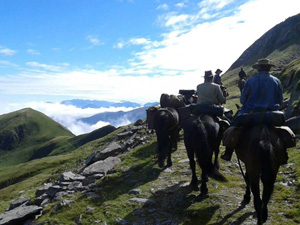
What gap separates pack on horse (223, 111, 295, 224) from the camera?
7.36 m

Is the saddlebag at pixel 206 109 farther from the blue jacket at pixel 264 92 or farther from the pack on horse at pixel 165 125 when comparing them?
the pack on horse at pixel 165 125

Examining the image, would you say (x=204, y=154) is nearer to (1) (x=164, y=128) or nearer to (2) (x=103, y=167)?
→ (1) (x=164, y=128)

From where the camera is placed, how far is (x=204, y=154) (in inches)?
376

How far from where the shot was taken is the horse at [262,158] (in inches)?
288

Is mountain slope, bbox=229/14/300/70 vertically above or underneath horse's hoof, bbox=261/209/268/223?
above

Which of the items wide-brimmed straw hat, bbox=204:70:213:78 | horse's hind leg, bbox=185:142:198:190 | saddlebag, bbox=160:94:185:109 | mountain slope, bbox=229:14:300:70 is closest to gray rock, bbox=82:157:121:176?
saddlebag, bbox=160:94:185:109

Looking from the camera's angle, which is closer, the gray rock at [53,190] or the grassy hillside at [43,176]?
the gray rock at [53,190]

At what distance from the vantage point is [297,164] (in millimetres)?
12852

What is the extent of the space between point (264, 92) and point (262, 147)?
76.5 inches

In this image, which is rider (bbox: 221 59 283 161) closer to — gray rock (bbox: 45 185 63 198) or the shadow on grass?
the shadow on grass

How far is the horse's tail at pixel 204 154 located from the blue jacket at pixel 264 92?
6.38ft

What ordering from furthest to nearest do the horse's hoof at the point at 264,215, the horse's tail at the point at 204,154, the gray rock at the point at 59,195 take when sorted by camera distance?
the gray rock at the point at 59,195 < the horse's tail at the point at 204,154 < the horse's hoof at the point at 264,215

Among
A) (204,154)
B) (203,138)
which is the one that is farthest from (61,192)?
(203,138)

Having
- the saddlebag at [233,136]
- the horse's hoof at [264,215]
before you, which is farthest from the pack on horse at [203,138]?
the horse's hoof at [264,215]
